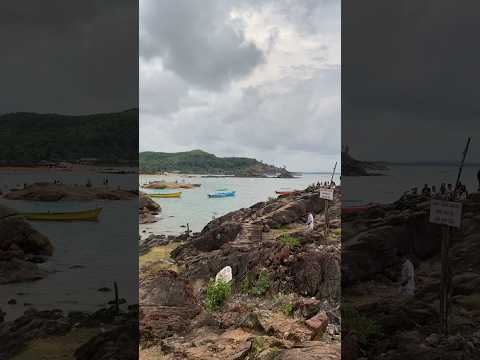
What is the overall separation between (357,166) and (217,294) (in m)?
4.25

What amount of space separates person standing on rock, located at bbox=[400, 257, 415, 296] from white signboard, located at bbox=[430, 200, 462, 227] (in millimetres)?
366

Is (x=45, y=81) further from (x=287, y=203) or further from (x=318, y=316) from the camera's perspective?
(x=287, y=203)

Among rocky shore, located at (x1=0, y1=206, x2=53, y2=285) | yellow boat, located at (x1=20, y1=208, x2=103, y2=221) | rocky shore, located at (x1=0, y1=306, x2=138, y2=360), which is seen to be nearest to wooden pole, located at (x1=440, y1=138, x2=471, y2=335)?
rocky shore, located at (x1=0, y1=306, x2=138, y2=360)

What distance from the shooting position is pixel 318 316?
18.6 feet

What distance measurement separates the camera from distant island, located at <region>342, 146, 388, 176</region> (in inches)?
117

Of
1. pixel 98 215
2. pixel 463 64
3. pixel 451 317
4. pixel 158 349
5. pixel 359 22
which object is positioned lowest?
pixel 158 349

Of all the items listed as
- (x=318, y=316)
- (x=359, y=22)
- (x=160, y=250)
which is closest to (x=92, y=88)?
(x=359, y=22)

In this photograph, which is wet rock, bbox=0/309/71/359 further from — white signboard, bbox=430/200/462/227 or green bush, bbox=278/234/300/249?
green bush, bbox=278/234/300/249

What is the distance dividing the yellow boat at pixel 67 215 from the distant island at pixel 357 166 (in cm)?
187

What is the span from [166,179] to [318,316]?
16.2 ft

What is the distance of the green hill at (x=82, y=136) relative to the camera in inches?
111

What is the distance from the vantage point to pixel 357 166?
3016 millimetres

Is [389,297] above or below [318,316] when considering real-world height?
above

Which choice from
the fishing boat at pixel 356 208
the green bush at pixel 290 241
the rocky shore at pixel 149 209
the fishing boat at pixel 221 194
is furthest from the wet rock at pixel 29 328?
the fishing boat at pixel 221 194
